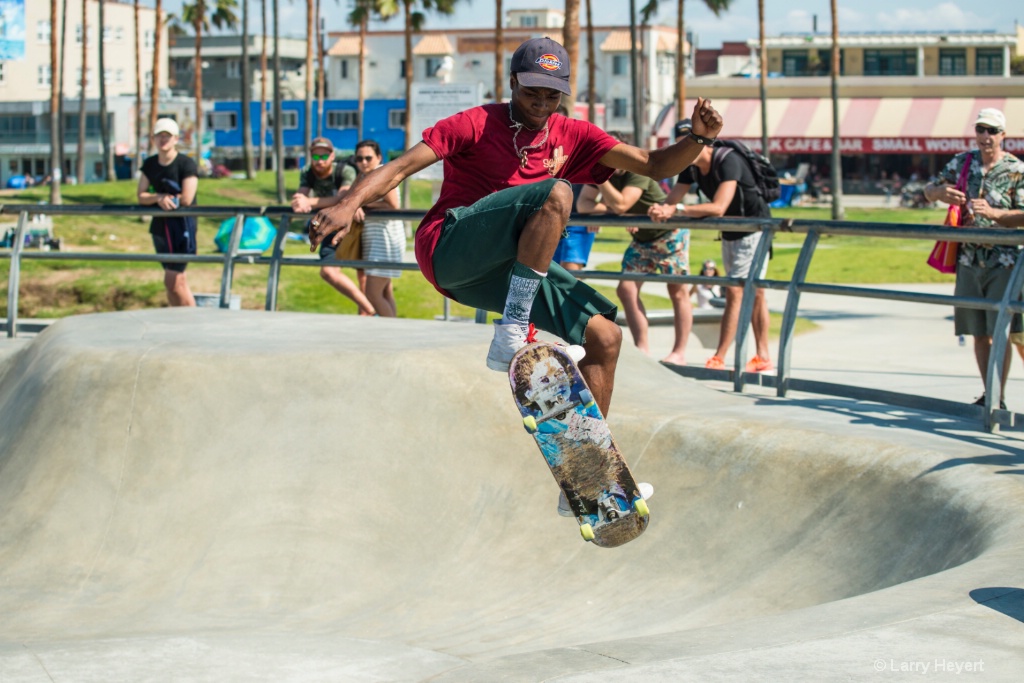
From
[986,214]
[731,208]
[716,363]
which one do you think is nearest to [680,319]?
[716,363]

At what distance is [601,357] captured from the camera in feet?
16.6

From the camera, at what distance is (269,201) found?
50.4 m

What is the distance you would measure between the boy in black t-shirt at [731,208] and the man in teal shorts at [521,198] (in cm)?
319

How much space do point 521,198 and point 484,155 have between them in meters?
0.48

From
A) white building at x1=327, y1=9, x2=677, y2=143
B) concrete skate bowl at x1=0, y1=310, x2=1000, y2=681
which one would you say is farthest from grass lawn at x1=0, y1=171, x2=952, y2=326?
white building at x1=327, y1=9, x2=677, y2=143

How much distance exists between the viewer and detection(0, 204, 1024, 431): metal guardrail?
6.34m

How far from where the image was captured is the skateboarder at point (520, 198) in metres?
4.63

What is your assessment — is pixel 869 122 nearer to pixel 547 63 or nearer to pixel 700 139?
pixel 700 139

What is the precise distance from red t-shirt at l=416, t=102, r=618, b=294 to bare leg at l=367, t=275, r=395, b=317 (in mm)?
5287

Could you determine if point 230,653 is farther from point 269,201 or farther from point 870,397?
point 269,201

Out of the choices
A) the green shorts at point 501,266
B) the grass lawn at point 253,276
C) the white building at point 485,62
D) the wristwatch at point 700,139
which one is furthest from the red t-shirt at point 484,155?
the white building at point 485,62

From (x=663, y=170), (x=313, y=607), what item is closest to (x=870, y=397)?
(x=663, y=170)

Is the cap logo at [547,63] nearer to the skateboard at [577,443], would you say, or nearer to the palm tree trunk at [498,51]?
the skateboard at [577,443]

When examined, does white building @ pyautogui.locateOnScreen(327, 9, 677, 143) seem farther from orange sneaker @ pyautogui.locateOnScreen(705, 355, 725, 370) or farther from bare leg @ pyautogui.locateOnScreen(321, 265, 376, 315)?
orange sneaker @ pyautogui.locateOnScreen(705, 355, 725, 370)
